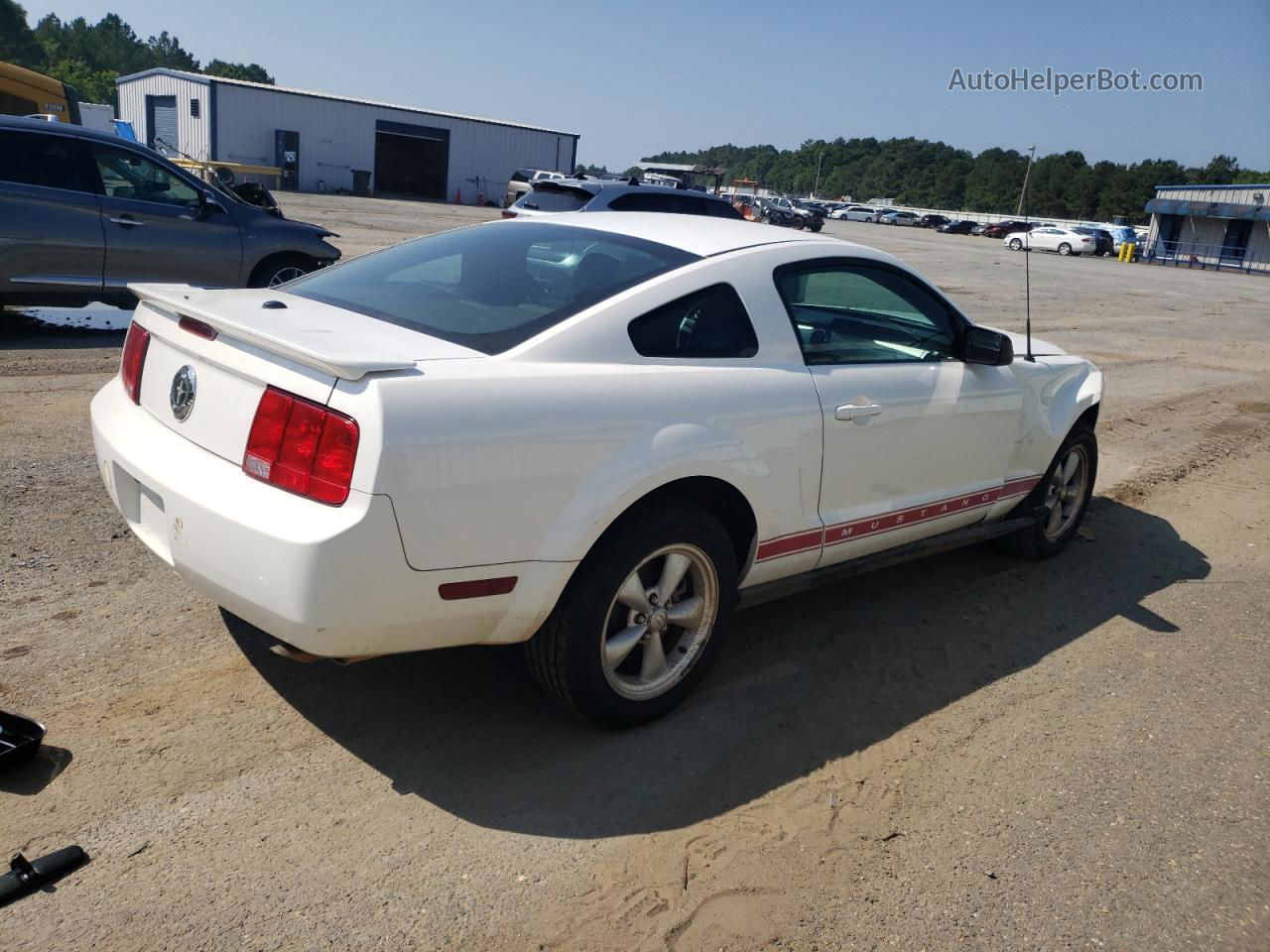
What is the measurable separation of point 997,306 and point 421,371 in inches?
688

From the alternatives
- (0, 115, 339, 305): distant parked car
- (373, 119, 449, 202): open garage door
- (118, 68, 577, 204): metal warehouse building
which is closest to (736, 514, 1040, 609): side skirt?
(0, 115, 339, 305): distant parked car

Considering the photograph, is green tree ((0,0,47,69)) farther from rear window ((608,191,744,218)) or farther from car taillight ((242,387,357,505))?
car taillight ((242,387,357,505))

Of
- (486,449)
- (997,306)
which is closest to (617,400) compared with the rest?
(486,449)

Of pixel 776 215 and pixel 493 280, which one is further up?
pixel 493 280

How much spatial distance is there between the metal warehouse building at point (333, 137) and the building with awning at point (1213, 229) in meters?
31.6

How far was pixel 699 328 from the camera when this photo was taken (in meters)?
3.49

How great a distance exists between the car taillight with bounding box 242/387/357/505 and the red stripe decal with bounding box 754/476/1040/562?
1588mm

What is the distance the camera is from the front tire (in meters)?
3.10

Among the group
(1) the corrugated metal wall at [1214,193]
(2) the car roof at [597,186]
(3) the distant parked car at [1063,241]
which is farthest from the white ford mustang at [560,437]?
(1) the corrugated metal wall at [1214,193]

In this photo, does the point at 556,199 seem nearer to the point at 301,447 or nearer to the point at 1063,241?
the point at 301,447

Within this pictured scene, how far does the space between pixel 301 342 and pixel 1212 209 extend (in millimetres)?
57985

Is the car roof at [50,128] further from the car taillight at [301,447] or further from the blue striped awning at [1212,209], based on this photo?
the blue striped awning at [1212,209]

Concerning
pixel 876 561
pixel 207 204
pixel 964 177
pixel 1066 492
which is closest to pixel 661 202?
pixel 207 204

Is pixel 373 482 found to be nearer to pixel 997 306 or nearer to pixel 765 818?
pixel 765 818
